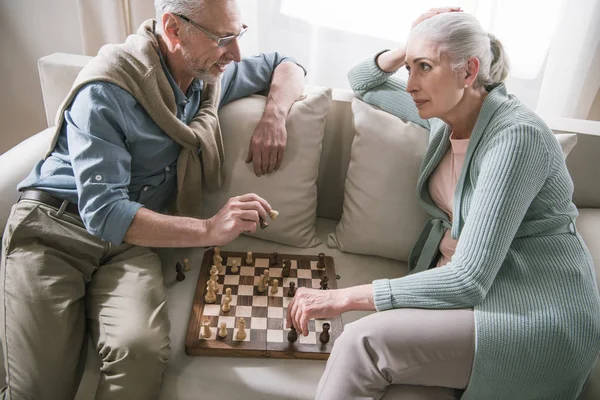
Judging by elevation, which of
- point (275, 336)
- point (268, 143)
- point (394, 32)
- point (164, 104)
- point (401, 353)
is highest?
point (394, 32)

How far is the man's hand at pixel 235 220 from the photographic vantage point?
55.6 inches

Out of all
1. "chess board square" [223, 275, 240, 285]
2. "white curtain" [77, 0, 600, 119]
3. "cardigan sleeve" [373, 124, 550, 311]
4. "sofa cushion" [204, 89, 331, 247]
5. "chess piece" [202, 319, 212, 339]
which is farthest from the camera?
"white curtain" [77, 0, 600, 119]

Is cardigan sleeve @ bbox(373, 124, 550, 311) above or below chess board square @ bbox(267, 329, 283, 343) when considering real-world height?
above

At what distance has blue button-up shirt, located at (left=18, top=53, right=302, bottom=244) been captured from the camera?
1.36m

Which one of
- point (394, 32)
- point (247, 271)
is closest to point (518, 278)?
point (247, 271)

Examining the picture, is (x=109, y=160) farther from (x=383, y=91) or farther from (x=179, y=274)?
(x=383, y=91)

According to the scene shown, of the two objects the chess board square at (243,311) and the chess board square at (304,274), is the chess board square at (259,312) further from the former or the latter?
the chess board square at (304,274)

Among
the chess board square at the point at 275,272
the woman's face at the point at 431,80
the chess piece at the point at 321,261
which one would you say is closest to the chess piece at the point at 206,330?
the chess board square at the point at 275,272

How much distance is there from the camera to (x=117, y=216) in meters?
1.37

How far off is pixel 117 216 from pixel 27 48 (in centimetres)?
147

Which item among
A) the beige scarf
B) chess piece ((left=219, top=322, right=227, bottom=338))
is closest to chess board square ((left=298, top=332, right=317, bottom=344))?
chess piece ((left=219, top=322, right=227, bottom=338))

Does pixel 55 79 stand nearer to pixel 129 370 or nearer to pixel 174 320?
pixel 174 320

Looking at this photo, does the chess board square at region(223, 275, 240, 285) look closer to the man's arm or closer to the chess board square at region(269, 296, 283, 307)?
the chess board square at region(269, 296, 283, 307)

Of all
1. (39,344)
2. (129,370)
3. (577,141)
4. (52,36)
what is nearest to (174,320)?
(129,370)
